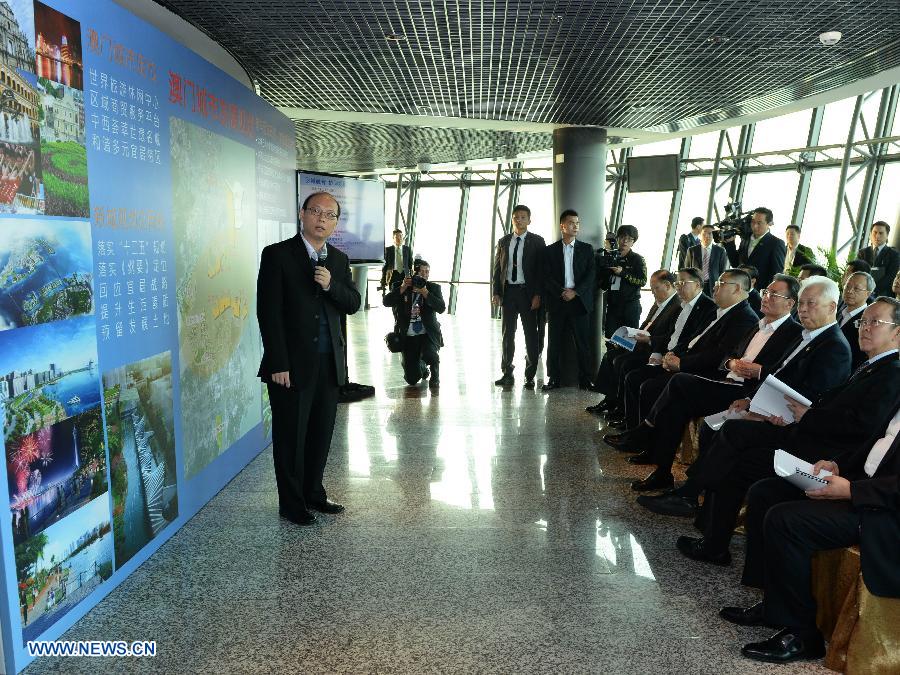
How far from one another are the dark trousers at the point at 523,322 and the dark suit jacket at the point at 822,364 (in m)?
4.36

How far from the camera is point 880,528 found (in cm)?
261

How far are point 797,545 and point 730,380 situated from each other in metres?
2.07

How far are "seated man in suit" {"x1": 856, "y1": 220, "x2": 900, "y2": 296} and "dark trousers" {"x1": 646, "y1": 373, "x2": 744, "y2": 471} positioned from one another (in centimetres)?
421

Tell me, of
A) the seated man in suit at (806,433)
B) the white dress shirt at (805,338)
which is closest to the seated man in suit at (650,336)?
the white dress shirt at (805,338)

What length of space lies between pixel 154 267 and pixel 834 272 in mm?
7598

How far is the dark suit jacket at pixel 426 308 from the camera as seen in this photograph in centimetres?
812

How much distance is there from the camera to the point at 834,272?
8.62 m

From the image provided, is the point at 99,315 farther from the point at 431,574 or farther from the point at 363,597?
the point at 431,574

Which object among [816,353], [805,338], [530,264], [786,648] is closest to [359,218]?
[530,264]

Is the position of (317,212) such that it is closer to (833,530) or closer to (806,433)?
(806,433)

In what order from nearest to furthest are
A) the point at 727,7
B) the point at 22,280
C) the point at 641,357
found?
the point at 22,280, the point at 727,7, the point at 641,357

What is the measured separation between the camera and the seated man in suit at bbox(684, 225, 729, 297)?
9.40 m

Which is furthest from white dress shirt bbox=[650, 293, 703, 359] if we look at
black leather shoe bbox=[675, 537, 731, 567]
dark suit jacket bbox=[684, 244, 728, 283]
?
dark suit jacket bbox=[684, 244, 728, 283]

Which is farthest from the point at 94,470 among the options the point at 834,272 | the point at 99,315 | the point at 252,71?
the point at 834,272
